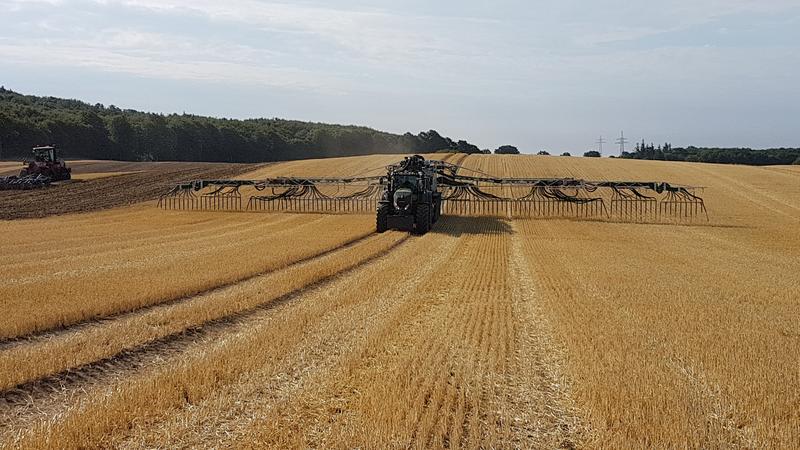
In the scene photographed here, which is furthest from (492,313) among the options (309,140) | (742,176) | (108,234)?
(309,140)

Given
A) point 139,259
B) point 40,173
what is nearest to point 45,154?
point 40,173

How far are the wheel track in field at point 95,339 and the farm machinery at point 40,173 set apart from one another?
35.4m

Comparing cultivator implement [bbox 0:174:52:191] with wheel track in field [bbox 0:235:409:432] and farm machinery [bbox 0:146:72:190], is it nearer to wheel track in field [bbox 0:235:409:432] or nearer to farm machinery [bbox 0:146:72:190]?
farm machinery [bbox 0:146:72:190]

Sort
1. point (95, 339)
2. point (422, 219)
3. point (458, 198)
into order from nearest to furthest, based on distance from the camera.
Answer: point (95, 339) < point (422, 219) < point (458, 198)

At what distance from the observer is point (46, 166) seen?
46.2m

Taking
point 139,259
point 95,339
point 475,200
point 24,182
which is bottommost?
point 95,339

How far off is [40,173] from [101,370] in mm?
42730

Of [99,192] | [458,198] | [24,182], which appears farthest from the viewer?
[24,182]

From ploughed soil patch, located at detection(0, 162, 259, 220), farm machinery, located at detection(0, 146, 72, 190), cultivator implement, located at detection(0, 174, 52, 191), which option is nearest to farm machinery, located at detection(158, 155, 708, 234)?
ploughed soil patch, located at detection(0, 162, 259, 220)

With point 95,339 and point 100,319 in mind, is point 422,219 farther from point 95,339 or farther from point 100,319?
point 95,339

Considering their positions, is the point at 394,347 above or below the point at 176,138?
below

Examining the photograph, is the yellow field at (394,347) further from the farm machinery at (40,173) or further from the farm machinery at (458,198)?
the farm machinery at (40,173)

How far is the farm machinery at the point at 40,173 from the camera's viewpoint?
140ft

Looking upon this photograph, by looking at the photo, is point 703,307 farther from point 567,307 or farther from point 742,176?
point 742,176
